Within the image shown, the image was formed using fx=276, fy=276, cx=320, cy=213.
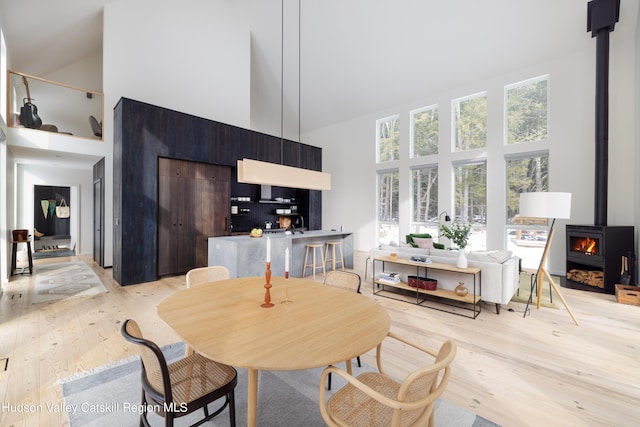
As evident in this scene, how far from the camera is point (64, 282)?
4672mm

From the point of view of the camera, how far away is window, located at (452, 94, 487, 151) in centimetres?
636

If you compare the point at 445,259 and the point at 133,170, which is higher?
the point at 133,170

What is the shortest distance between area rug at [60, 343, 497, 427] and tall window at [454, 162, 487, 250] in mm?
5380

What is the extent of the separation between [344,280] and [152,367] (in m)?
1.43

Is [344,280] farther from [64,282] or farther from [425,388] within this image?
[64,282]

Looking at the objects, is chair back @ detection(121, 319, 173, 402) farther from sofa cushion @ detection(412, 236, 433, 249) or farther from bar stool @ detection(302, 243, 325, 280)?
sofa cushion @ detection(412, 236, 433, 249)

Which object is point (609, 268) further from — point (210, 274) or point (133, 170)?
point (133, 170)

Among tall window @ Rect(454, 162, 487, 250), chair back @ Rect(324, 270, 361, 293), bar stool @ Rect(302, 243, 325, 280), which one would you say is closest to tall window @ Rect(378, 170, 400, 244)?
tall window @ Rect(454, 162, 487, 250)

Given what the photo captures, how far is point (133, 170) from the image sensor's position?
15.4 feet

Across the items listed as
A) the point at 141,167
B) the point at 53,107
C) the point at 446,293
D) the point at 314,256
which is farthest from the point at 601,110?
the point at 53,107

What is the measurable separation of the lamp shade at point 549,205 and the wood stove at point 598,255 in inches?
83.1

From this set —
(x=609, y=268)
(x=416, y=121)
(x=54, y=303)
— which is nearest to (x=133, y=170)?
(x=54, y=303)

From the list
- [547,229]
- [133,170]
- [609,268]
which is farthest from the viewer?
[547,229]

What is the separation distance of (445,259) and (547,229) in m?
3.35
